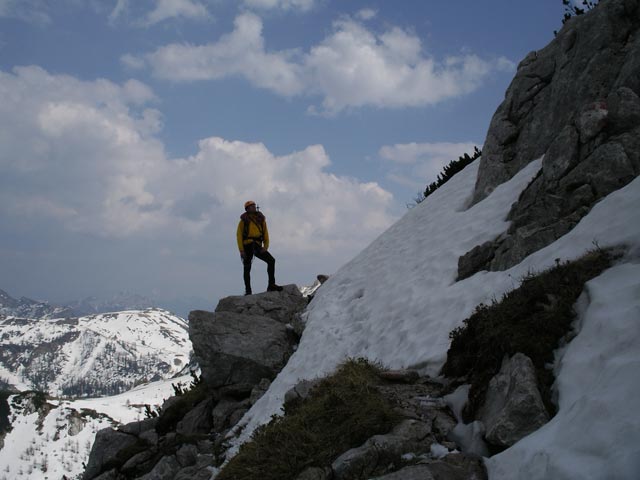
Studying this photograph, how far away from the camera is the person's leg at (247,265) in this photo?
1844 cm

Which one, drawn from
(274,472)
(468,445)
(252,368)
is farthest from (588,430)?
(252,368)

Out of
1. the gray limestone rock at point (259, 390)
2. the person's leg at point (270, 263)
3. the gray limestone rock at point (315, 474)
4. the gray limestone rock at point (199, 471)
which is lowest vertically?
the gray limestone rock at point (199, 471)

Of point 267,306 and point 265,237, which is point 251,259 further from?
point 267,306

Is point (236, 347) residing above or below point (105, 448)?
above

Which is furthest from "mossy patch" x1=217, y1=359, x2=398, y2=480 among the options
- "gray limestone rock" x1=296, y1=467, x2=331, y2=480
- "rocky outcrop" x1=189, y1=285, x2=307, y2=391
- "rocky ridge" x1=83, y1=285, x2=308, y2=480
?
"rocky outcrop" x1=189, y1=285, x2=307, y2=391

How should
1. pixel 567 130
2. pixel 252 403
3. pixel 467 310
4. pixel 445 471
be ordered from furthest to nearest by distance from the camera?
pixel 252 403, pixel 567 130, pixel 467 310, pixel 445 471

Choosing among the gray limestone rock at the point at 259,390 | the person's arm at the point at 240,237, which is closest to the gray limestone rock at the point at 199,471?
the gray limestone rock at the point at 259,390

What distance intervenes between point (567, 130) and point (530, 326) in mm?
6530

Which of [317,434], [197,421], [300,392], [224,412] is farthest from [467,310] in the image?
[197,421]

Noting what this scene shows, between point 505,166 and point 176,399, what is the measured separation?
13.1 metres

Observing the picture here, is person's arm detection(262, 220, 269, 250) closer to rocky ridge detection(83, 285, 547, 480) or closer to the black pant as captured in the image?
the black pant

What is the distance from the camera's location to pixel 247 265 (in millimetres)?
18641

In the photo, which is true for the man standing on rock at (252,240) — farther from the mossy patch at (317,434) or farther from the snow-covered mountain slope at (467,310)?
the mossy patch at (317,434)

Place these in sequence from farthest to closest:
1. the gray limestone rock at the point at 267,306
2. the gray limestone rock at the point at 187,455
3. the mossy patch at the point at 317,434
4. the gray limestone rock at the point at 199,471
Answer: the gray limestone rock at the point at 267,306, the gray limestone rock at the point at 187,455, the gray limestone rock at the point at 199,471, the mossy patch at the point at 317,434
